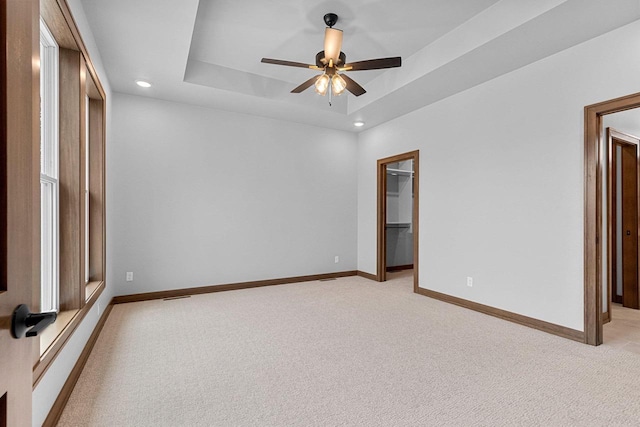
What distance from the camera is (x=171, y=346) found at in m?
2.82

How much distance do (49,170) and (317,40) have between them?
8.68ft

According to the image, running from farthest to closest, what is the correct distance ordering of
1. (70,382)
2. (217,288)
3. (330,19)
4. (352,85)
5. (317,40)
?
(217,288), (317,40), (352,85), (330,19), (70,382)

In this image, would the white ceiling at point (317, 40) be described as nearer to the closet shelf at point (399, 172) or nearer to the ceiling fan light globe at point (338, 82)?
the ceiling fan light globe at point (338, 82)

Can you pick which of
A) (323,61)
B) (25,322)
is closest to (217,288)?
(323,61)

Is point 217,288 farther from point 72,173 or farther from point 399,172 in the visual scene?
point 399,172

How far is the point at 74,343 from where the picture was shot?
7.41ft

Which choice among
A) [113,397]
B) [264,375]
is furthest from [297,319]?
[113,397]

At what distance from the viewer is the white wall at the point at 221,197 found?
167 inches

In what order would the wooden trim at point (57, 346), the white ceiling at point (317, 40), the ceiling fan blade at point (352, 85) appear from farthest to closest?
the ceiling fan blade at point (352, 85) → the white ceiling at point (317, 40) → the wooden trim at point (57, 346)

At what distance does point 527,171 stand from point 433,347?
6.66ft

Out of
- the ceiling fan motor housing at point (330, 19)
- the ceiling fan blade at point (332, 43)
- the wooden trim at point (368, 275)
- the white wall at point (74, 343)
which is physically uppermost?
the ceiling fan motor housing at point (330, 19)

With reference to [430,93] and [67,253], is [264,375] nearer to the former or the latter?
[67,253]

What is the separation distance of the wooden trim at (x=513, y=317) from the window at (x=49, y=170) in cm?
398

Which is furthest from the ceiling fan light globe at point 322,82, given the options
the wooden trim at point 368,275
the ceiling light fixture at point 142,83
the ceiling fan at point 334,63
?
the wooden trim at point 368,275
